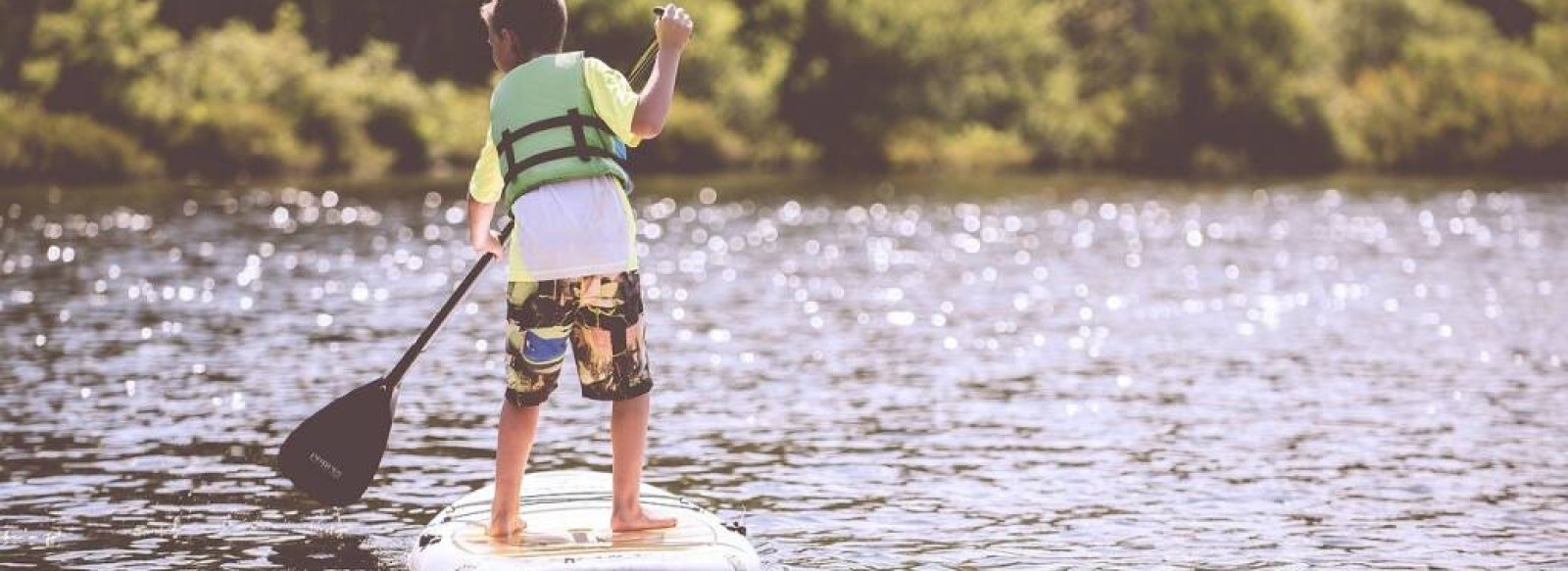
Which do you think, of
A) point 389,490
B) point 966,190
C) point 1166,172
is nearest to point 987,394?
point 389,490

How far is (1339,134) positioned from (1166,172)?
6148 millimetres

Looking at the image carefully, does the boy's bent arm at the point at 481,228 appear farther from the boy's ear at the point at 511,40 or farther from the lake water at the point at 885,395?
the lake water at the point at 885,395

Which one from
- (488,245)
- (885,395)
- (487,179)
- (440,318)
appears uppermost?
(487,179)

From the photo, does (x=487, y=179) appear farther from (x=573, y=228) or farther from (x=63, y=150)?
(x=63, y=150)

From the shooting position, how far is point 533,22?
30.1 ft

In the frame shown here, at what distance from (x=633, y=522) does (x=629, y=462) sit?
0.27m

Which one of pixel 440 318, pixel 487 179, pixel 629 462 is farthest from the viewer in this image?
pixel 440 318

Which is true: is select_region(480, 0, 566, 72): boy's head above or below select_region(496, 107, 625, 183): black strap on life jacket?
Result: above

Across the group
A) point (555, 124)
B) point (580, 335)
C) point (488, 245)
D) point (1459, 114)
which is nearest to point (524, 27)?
point (555, 124)

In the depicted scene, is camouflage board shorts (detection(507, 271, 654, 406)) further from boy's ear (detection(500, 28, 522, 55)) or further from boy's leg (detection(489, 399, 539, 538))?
boy's ear (detection(500, 28, 522, 55))

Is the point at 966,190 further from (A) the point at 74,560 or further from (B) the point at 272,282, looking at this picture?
(A) the point at 74,560

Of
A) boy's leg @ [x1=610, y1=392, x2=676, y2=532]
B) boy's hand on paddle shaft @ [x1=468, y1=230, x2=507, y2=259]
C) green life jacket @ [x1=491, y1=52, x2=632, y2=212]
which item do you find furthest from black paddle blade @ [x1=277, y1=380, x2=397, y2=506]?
green life jacket @ [x1=491, y1=52, x2=632, y2=212]

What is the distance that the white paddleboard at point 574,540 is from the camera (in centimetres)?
911

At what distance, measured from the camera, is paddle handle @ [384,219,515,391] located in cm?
975
